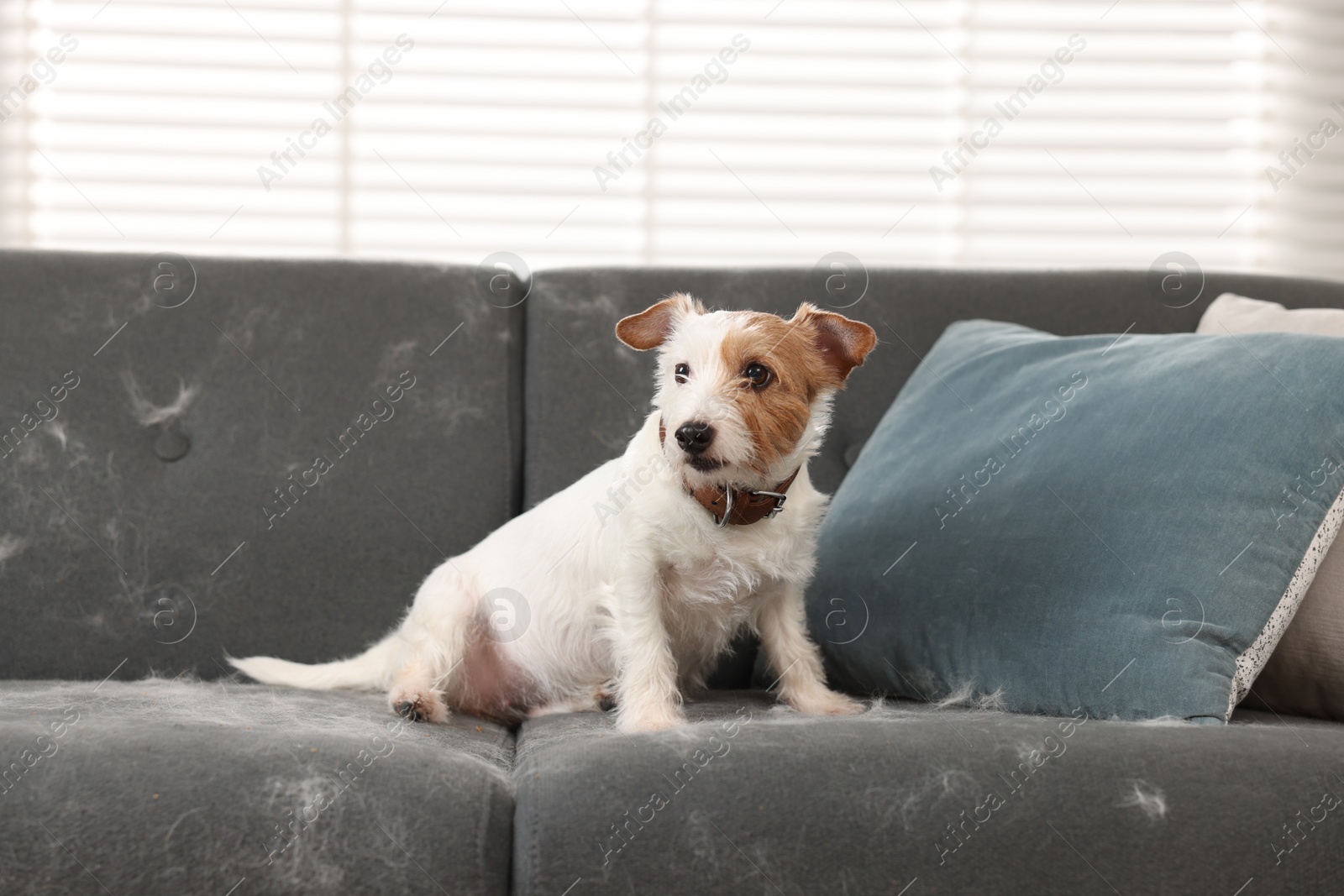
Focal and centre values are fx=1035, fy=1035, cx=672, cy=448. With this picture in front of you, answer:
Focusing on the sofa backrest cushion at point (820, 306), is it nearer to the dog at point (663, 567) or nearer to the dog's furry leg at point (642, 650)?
the dog at point (663, 567)

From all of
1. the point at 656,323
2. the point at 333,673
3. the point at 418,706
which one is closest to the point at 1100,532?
the point at 656,323

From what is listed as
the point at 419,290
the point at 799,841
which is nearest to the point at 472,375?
the point at 419,290

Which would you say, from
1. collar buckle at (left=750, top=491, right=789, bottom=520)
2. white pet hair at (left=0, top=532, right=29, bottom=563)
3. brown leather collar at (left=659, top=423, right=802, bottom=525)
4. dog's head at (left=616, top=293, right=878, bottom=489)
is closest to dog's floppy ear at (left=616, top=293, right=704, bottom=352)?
dog's head at (left=616, top=293, right=878, bottom=489)

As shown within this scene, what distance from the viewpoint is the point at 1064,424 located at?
140 centimetres

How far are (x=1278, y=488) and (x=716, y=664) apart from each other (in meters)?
0.82

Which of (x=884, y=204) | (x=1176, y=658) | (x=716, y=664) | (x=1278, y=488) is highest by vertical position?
(x=884, y=204)

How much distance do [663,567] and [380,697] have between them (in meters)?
0.49

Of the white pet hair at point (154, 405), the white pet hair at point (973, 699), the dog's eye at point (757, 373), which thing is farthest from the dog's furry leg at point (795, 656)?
the white pet hair at point (154, 405)

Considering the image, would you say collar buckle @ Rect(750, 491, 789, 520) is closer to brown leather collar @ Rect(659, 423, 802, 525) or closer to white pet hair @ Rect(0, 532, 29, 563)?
brown leather collar @ Rect(659, 423, 802, 525)

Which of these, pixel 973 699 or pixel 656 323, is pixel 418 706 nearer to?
pixel 656 323

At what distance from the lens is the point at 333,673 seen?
1.57 m

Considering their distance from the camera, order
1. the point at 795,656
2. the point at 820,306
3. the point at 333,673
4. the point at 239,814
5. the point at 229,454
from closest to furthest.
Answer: the point at 239,814 < the point at 795,656 < the point at 333,673 < the point at 229,454 < the point at 820,306

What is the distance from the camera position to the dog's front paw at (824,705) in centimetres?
139

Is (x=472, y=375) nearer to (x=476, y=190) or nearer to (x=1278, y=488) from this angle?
(x=476, y=190)
